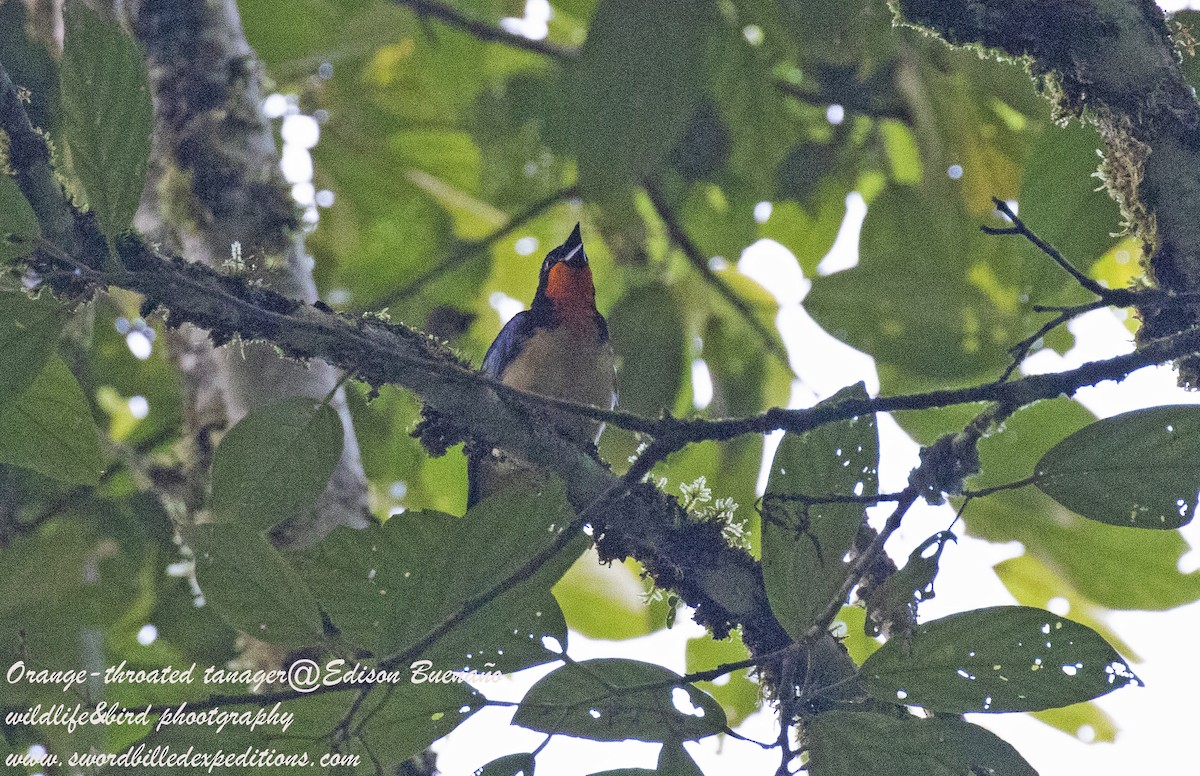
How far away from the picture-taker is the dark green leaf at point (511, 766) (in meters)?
1.57

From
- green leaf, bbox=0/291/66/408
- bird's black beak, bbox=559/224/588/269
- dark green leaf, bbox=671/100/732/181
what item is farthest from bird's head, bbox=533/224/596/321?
green leaf, bbox=0/291/66/408

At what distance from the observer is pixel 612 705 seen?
5.27 ft

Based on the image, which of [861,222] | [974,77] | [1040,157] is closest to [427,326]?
[861,222]

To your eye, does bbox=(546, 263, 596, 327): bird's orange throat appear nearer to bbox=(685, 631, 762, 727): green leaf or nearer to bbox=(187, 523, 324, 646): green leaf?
bbox=(685, 631, 762, 727): green leaf

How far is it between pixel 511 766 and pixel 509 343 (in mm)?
2800

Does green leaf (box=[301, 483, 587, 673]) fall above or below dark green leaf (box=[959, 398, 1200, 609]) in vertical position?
below

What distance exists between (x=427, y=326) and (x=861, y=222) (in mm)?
1925

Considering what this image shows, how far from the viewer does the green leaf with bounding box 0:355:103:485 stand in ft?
5.44

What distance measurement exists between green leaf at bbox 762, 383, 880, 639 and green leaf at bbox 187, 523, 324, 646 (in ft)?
2.33

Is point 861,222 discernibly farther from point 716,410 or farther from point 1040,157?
point 1040,157

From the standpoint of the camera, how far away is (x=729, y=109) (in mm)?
2828

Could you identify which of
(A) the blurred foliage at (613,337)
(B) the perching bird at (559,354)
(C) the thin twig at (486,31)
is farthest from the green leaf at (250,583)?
(C) the thin twig at (486,31)

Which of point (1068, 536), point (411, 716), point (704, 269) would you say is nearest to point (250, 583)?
point (411, 716)

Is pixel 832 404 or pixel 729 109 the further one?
pixel 729 109
